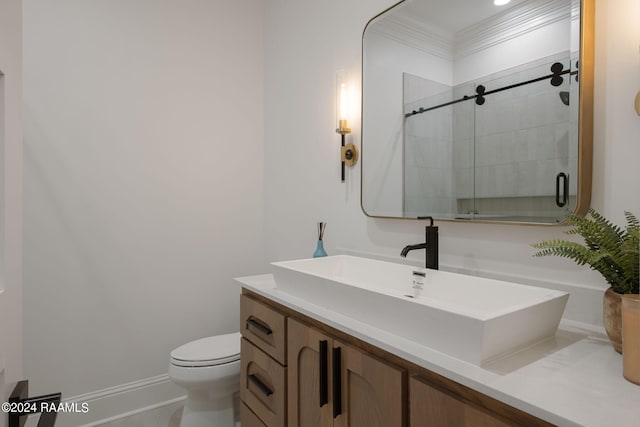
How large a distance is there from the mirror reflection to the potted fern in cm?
23

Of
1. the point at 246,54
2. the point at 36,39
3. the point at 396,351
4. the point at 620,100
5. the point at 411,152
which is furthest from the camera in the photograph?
the point at 246,54

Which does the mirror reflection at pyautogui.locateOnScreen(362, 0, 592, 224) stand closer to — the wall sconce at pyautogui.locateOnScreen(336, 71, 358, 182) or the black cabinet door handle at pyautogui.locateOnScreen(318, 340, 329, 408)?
the wall sconce at pyautogui.locateOnScreen(336, 71, 358, 182)

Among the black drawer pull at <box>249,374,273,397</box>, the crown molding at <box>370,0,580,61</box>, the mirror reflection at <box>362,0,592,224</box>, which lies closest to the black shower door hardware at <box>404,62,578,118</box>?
the mirror reflection at <box>362,0,592,224</box>

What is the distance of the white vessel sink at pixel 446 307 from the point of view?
80 centimetres

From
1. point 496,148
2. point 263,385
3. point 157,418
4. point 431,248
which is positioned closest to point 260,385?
point 263,385

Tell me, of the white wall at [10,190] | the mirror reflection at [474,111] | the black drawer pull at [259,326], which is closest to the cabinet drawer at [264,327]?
the black drawer pull at [259,326]

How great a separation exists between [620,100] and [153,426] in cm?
254

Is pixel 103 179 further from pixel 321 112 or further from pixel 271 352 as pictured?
pixel 271 352

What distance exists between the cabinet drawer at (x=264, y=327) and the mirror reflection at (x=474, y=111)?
0.69m

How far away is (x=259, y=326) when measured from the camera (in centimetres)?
152

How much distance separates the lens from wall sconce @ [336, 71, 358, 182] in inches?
74.0

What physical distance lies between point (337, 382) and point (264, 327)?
19.4 inches

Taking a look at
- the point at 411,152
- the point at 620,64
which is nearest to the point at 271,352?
the point at 411,152

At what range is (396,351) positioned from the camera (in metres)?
0.90
